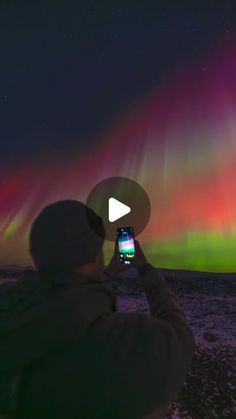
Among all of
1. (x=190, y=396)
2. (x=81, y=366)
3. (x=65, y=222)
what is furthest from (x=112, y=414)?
(x=190, y=396)

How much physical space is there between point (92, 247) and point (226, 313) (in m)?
35.7

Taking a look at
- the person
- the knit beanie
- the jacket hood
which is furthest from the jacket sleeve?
the knit beanie

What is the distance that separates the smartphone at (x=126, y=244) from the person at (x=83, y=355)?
64 cm

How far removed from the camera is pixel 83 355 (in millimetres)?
1696

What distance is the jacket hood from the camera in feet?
5.42

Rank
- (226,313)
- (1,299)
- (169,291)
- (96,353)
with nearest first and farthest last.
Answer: (96,353) → (1,299) → (169,291) → (226,313)

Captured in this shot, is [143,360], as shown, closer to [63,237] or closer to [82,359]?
[82,359]

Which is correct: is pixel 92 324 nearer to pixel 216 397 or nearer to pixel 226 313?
pixel 216 397

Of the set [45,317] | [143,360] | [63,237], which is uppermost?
[63,237]

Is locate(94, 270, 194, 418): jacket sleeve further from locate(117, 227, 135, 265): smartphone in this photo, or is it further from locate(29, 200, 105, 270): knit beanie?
locate(117, 227, 135, 265): smartphone

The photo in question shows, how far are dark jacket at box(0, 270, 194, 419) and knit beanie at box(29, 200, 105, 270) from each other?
18cm

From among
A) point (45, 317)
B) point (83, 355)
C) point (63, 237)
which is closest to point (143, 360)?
point (83, 355)

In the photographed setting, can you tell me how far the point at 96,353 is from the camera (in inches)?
66.9
